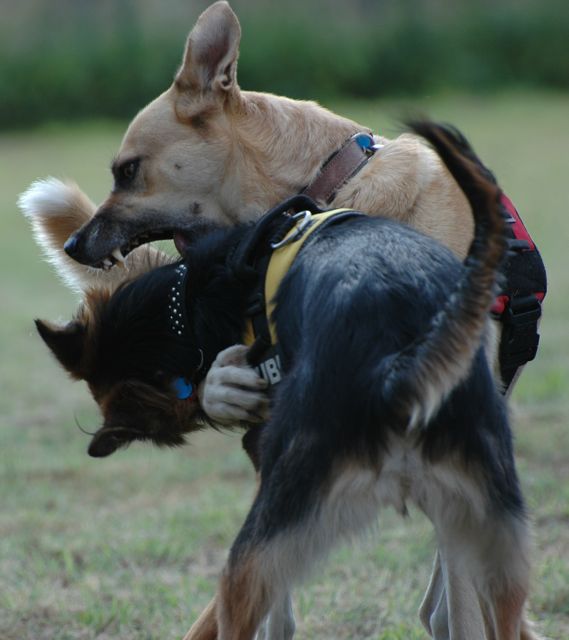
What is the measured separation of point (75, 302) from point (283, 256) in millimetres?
7834

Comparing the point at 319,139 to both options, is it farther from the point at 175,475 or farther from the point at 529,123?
the point at 529,123

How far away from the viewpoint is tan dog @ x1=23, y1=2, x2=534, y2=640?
3.81 meters

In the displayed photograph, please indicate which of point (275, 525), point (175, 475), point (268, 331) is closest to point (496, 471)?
point (275, 525)

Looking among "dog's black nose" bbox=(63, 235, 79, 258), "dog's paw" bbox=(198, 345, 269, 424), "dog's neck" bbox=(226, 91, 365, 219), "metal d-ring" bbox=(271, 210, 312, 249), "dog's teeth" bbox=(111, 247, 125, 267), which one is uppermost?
"metal d-ring" bbox=(271, 210, 312, 249)

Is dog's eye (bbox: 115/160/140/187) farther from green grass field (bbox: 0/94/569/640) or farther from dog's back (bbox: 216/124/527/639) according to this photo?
dog's back (bbox: 216/124/527/639)

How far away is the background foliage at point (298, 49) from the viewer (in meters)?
20.9

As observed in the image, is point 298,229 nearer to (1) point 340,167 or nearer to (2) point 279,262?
(2) point 279,262

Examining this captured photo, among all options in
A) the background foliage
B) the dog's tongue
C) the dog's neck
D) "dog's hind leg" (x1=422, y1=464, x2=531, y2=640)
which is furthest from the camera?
the background foliage

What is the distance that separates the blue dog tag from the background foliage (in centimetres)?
1789

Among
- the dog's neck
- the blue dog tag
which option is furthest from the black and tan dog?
the dog's neck

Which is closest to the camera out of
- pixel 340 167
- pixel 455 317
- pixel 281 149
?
pixel 455 317

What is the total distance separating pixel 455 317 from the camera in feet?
7.93

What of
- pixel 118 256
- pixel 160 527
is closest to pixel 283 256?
pixel 118 256

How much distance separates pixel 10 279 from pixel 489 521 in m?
9.90
